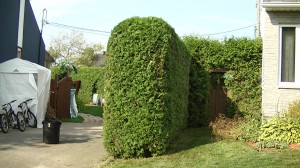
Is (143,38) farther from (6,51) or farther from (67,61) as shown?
(67,61)

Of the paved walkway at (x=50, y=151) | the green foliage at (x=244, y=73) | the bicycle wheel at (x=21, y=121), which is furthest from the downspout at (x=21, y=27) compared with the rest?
the green foliage at (x=244, y=73)

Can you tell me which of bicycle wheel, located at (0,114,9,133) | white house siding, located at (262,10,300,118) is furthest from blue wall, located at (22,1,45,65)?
white house siding, located at (262,10,300,118)

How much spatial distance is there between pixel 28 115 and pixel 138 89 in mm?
9172

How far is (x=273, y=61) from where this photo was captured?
12.2 metres

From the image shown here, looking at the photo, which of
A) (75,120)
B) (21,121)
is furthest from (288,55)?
(75,120)

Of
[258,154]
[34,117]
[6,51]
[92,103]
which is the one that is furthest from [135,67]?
[92,103]

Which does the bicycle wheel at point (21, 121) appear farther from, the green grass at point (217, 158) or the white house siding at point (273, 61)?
the white house siding at point (273, 61)

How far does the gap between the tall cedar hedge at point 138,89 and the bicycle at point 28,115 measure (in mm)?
8266

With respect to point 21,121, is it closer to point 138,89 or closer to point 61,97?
point 61,97

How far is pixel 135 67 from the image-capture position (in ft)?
30.8

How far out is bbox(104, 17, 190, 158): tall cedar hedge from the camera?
367 inches

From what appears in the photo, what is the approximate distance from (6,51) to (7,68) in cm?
236

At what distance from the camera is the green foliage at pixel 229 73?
51.4ft

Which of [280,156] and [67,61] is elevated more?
[67,61]
